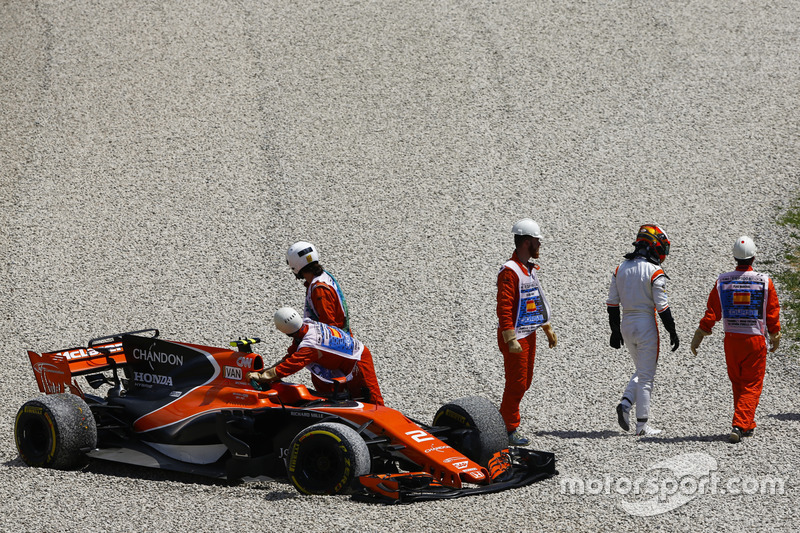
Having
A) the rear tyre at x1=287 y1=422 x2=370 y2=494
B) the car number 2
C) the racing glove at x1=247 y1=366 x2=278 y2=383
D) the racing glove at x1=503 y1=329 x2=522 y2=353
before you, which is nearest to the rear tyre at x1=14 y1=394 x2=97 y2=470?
the racing glove at x1=247 y1=366 x2=278 y2=383

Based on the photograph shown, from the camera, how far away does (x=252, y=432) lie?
22.9 ft

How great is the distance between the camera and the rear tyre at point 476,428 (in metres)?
7.02

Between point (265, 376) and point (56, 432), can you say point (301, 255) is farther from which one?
point (56, 432)

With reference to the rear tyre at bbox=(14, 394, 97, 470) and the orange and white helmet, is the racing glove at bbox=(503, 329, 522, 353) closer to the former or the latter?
the orange and white helmet

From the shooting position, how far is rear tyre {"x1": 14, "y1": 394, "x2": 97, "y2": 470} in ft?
23.9

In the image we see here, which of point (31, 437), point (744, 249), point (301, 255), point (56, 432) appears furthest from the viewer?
point (744, 249)

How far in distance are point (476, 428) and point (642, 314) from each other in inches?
91.5

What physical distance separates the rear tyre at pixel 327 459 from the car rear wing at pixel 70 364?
2.55m

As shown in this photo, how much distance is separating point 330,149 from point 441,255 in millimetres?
4251

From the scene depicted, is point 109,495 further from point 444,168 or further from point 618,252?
point 444,168

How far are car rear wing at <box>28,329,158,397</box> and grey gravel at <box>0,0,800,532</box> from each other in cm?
71

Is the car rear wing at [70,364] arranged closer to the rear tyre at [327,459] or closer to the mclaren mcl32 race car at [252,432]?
the mclaren mcl32 race car at [252,432]

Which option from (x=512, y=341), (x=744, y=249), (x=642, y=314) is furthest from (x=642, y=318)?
(x=512, y=341)

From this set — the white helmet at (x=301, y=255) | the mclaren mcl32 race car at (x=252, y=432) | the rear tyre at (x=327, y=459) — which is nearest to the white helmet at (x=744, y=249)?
the mclaren mcl32 race car at (x=252, y=432)
